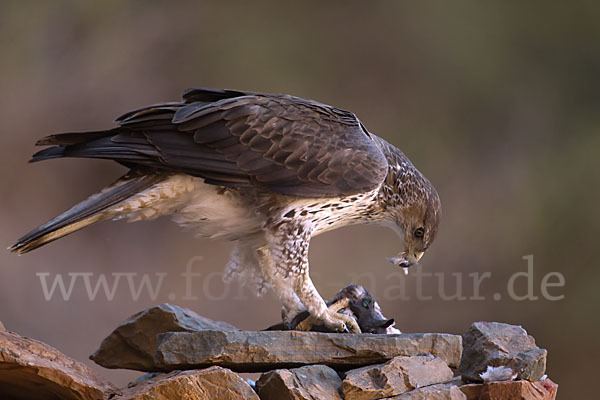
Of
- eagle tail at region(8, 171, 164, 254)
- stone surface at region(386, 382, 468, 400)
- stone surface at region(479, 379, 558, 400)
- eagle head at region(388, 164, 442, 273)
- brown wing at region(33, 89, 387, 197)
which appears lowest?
stone surface at region(479, 379, 558, 400)

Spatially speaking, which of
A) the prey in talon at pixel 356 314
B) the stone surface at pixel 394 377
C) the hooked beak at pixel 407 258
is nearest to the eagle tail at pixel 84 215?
the prey in talon at pixel 356 314

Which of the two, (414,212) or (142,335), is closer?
(142,335)

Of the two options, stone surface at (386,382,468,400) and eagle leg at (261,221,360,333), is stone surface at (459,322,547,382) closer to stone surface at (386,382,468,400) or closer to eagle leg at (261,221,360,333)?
stone surface at (386,382,468,400)

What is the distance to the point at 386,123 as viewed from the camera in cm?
514

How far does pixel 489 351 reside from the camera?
284 cm

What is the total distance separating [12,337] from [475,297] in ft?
11.4

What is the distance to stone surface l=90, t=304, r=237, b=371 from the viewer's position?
2988 mm

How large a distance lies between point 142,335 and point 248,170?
862 millimetres

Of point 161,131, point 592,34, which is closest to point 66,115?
point 161,131

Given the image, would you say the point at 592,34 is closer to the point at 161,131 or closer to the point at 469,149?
the point at 469,149

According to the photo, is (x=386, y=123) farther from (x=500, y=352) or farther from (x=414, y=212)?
(x=500, y=352)

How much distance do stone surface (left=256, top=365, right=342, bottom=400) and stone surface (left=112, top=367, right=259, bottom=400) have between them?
3.1 inches

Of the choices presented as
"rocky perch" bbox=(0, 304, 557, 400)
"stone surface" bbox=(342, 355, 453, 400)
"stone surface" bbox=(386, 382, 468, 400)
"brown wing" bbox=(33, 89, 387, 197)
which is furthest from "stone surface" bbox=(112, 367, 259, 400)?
"brown wing" bbox=(33, 89, 387, 197)

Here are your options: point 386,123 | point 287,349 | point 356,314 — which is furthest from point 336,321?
point 386,123
